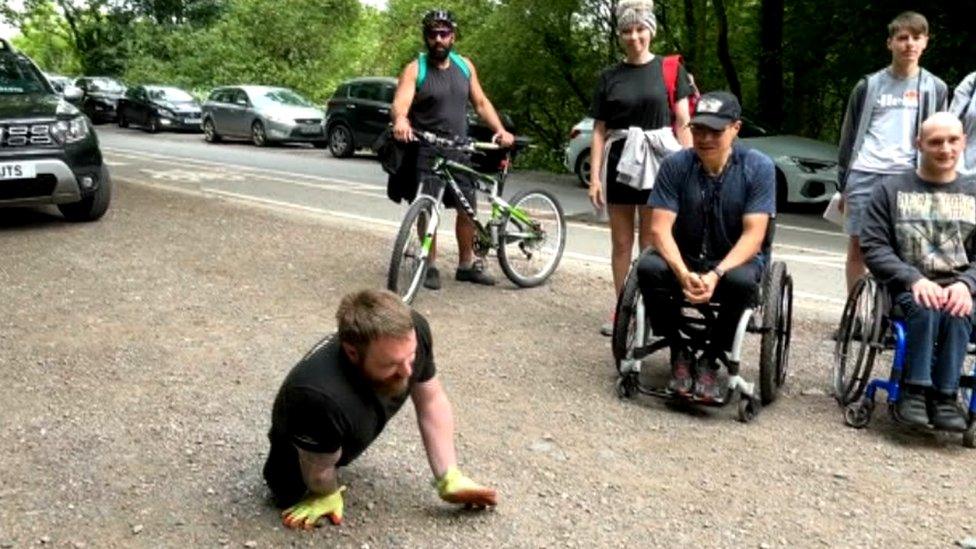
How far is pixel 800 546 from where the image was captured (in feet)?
11.1

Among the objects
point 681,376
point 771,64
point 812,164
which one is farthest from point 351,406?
point 771,64

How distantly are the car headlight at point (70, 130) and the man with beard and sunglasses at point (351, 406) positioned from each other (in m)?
6.19

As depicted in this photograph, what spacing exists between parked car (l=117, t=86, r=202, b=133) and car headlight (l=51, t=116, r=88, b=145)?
21.0 meters

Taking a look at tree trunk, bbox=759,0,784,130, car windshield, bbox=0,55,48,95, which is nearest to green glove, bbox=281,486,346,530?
car windshield, bbox=0,55,48,95

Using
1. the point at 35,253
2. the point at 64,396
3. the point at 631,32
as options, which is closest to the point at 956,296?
the point at 631,32

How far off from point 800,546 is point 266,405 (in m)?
2.42

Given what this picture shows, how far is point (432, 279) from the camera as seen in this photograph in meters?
7.04

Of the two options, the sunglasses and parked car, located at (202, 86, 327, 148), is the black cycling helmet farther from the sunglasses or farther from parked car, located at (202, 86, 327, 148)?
parked car, located at (202, 86, 327, 148)

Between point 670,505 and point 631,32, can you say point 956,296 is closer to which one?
point 670,505

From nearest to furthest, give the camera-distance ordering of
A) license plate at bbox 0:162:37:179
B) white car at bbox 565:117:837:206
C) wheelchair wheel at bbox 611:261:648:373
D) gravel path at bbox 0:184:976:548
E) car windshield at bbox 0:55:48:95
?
1. gravel path at bbox 0:184:976:548
2. wheelchair wheel at bbox 611:261:648:373
3. license plate at bbox 0:162:37:179
4. car windshield at bbox 0:55:48:95
5. white car at bbox 565:117:837:206

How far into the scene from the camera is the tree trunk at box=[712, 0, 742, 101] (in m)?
18.2

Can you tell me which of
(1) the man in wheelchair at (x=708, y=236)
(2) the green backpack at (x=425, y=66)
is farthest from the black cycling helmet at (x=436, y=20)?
(1) the man in wheelchair at (x=708, y=236)

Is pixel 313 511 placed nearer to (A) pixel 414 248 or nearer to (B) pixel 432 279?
(A) pixel 414 248

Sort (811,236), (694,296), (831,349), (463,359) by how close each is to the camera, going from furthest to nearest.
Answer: (811,236), (831,349), (463,359), (694,296)
